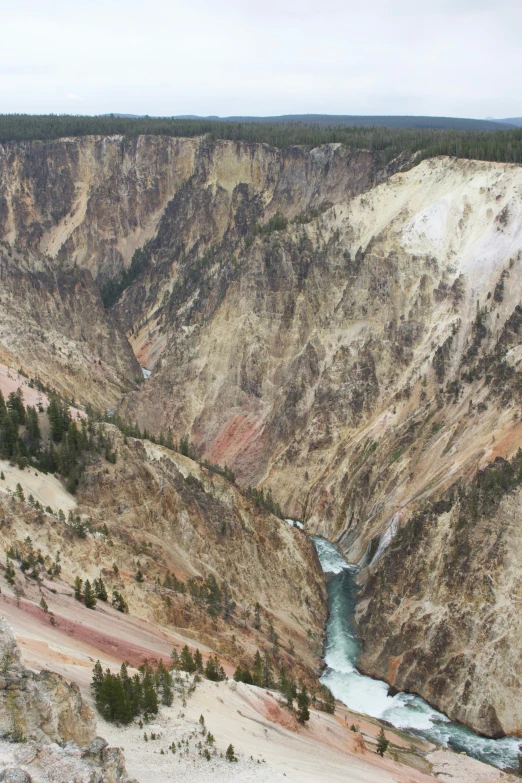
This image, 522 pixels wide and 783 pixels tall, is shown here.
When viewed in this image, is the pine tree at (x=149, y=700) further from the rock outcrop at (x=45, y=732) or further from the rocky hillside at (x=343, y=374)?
the rocky hillside at (x=343, y=374)

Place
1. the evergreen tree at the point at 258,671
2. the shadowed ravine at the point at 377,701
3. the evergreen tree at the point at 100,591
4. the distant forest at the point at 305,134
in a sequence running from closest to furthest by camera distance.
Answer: the evergreen tree at the point at 258,671 → the evergreen tree at the point at 100,591 → the shadowed ravine at the point at 377,701 → the distant forest at the point at 305,134

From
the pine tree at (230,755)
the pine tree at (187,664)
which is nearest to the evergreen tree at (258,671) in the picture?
the pine tree at (187,664)

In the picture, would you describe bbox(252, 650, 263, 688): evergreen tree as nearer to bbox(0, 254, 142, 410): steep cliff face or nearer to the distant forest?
bbox(0, 254, 142, 410): steep cliff face

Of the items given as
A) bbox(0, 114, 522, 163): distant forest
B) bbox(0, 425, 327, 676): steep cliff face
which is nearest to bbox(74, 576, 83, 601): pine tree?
bbox(0, 425, 327, 676): steep cliff face

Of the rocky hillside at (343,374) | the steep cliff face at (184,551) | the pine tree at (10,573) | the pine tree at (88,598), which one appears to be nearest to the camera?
the pine tree at (10,573)

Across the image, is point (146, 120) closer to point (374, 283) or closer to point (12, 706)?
point (374, 283)

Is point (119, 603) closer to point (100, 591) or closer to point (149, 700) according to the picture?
point (100, 591)

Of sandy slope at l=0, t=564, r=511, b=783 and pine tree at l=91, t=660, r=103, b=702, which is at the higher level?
pine tree at l=91, t=660, r=103, b=702

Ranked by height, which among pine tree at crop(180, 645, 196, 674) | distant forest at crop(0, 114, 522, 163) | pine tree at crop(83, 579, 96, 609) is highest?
distant forest at crop(0, 114, 522, 163)
